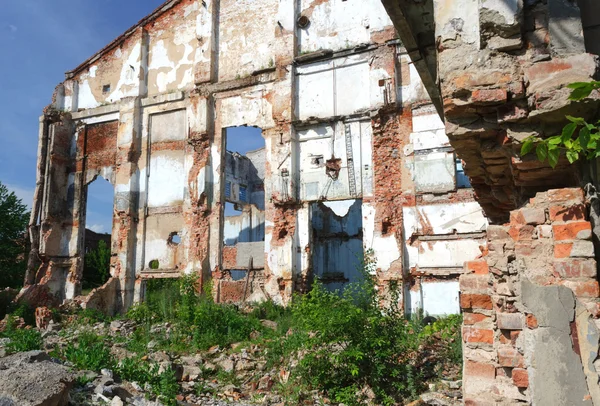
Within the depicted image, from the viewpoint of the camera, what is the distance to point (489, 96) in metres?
2.96

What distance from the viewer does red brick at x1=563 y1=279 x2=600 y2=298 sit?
2.55 meters

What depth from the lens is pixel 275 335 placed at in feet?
31.8

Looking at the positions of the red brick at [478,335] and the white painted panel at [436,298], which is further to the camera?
the white painted panel at [436,298]

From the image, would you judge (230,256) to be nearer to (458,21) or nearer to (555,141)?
(458,21)

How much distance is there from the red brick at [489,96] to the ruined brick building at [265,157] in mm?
8164

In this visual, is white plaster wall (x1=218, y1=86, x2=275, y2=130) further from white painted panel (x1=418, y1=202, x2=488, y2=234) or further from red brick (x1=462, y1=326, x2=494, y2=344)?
red brick (x1=462, y1=326, x2=494, y2=344)

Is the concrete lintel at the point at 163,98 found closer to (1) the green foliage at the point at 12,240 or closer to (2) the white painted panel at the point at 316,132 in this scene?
(2) the white painted panel at the point at 316,132

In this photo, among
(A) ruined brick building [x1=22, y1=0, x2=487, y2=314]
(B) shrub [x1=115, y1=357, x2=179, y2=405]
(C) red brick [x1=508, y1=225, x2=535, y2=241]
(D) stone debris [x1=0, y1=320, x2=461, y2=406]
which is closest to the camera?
(C) red brick [x1=508, y1=225, x2=535, y2=241]

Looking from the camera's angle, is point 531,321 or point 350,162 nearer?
point 531,321

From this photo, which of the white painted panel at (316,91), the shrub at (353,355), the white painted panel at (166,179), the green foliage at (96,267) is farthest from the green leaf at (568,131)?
the green foliage at (96,267)

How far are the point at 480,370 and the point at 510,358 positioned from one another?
17.7 inches

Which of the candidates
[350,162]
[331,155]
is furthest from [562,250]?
[331,155]

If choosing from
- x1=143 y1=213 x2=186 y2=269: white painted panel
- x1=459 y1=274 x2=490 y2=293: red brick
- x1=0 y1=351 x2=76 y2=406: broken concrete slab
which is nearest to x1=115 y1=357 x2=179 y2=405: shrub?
x1=0 y1=351 x2=76 y2=406: broken concrete slab

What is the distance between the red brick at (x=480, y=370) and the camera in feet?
11.7
